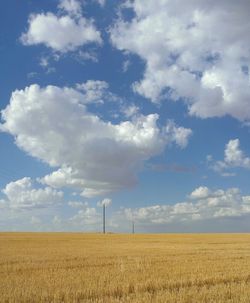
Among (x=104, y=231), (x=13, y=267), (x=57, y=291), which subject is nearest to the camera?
(x=57, y=291)

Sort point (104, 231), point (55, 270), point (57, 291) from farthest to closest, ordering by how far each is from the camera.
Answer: point (104, 231) → point (55, 270) → point (57, 291)

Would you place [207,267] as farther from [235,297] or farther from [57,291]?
[57,291]

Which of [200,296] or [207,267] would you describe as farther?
[207,267]

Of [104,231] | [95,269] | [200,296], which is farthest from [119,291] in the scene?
[104,231]

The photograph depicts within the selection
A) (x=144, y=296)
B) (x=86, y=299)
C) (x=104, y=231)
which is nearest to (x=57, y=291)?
(x=86, y=299)

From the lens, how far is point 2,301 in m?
14.2

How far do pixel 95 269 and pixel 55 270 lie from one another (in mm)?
1936

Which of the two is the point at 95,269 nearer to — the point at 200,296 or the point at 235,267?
the point at 235,267

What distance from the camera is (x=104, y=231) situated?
121312 mm

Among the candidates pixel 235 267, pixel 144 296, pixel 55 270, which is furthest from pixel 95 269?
pixel 144 296

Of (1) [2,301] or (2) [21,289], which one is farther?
(2) [21,289]

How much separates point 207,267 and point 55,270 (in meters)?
7.39

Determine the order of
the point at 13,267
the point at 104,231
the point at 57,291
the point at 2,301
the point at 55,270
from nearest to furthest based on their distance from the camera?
the point at 2,301 → the point at 57,291 → the point at 55,270 → the point at 13,267 → the point at 104,231

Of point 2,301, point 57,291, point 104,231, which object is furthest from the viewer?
point 104,231
